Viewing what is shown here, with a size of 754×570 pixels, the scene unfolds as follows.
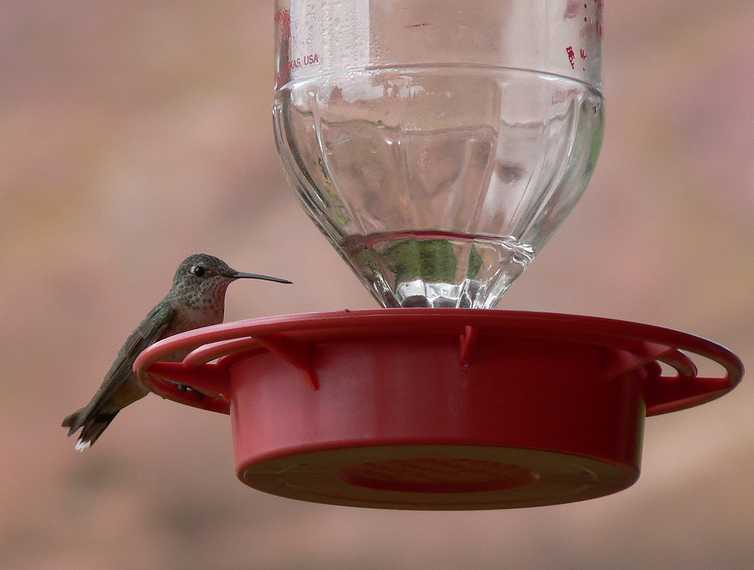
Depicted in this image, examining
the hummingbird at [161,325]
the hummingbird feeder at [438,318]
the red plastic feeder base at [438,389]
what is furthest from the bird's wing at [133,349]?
the red plastic feeder base at [438,389]

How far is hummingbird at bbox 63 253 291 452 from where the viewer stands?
4102 mm

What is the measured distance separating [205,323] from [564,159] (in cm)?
153

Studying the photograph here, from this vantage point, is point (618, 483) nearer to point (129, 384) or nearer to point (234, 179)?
point (129, 384)

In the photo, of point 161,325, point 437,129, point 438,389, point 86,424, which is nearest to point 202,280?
point 161,325

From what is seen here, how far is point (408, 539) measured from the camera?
7848mm

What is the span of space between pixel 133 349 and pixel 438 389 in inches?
75.8

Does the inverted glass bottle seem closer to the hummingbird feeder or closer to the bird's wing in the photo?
the hummingbird feeder

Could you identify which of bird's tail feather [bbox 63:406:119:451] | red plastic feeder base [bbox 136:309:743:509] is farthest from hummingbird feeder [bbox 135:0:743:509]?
bird's tail feather [bbox 63:406:119:451]

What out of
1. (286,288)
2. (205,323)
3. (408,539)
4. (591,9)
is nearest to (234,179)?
(286,288)

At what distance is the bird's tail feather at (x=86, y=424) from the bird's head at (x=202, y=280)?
384 millimetres

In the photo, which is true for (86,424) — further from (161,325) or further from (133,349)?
(161,325)

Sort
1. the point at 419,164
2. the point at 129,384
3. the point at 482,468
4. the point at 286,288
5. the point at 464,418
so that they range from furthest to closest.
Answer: the point at 286,288 < the point at 129,384 < the point at 419,164 < the point at 482,468 < the point at 464,418

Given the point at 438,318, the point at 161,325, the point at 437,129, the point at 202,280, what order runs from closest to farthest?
the point at 438,318 < the point at 437,129 < the point at 161,325 < the point at 202,280

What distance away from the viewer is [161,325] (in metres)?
4.11
